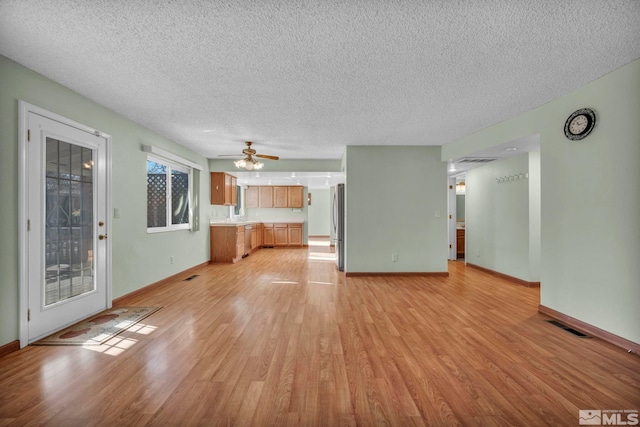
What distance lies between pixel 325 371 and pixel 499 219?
4.55 meters

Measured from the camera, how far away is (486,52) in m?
2.10

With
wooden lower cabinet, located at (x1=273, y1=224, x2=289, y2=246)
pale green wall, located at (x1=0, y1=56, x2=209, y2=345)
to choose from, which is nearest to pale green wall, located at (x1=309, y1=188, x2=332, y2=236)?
wooden lower cabinet, located at (x1=273, y1=224, x2=289, y2=246)

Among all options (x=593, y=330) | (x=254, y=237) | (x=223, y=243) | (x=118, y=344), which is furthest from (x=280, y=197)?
(x=593, y=330)

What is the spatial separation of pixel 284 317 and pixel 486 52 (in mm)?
3027

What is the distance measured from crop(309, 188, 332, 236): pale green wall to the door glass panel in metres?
10.2

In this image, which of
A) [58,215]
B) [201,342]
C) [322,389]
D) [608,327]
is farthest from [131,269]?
[608,327]

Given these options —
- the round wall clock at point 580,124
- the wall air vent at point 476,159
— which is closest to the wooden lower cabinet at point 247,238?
the wall air vent at point 476,159

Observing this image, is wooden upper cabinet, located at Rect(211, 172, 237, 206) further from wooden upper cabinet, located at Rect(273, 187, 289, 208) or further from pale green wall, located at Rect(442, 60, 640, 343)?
pale green wall, located at Rect(442, 60, 640, 343)

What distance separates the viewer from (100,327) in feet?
9.02

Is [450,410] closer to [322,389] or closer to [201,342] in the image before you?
[322,389]

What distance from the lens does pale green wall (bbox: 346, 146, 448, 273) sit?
5.03 m

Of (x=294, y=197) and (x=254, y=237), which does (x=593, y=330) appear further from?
(x=294, y=197)

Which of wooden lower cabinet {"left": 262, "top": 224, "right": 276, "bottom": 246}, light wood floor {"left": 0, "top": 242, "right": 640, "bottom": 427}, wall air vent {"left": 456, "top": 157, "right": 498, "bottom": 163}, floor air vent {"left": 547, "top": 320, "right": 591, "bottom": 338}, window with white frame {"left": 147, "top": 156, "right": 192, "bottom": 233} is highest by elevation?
wall air vent {"left": 456, "top": 157, "right": 498, "bottom": 163}

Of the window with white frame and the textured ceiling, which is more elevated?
the textured ceiling
